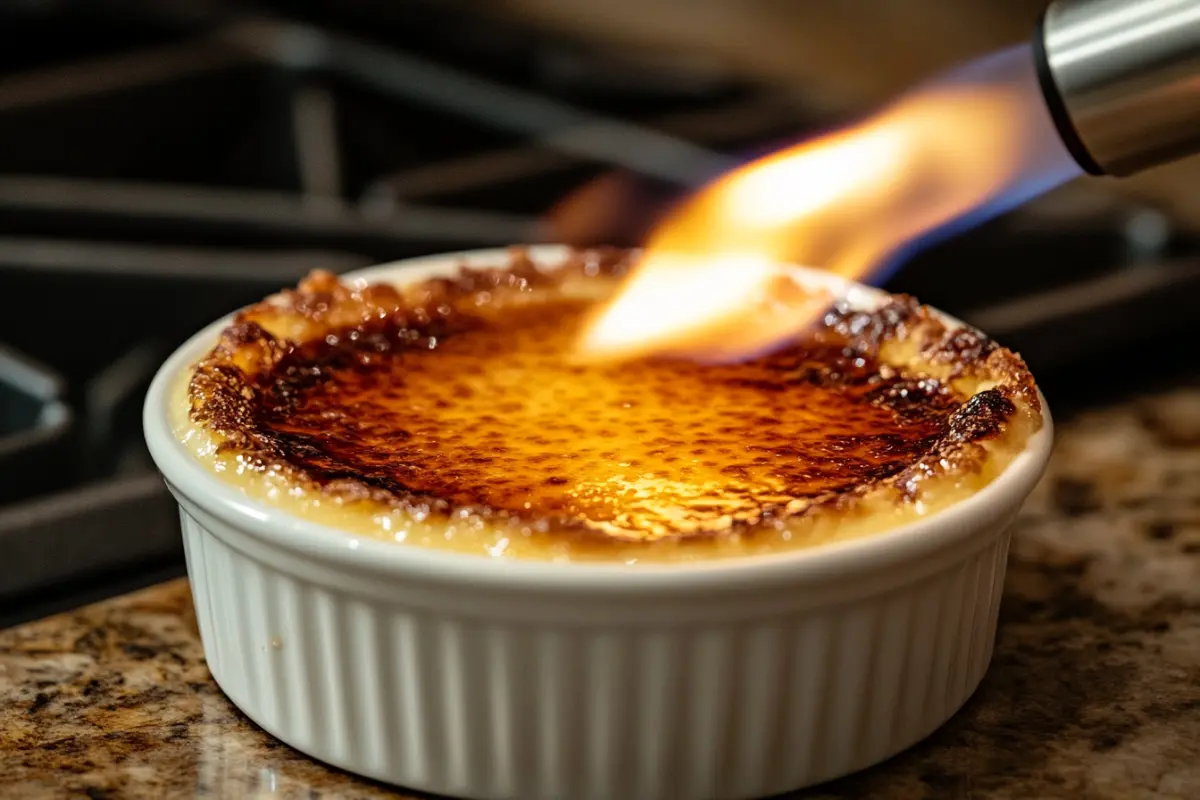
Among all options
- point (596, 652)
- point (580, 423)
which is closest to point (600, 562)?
point (596, 652)

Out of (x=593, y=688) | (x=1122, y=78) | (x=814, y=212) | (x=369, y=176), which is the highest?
(x=1122, y=78)

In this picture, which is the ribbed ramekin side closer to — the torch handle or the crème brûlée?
the crème brûlée

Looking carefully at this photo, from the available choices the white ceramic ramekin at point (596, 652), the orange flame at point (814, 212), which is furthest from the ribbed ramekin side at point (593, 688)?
the orange flame at point (814, 212)

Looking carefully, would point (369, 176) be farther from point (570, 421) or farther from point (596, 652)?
point (596, 652)

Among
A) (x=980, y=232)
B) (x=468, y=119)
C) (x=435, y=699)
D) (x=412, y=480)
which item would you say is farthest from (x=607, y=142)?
(x=435, y=699)

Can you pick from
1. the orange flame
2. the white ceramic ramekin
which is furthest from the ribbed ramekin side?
the orange flame

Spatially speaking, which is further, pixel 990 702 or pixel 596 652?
pixel 990 702

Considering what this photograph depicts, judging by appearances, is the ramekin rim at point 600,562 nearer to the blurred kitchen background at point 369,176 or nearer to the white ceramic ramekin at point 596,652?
the white ceramic ramekin at point 596,652

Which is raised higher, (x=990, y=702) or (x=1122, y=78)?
(x=1122, y=78)

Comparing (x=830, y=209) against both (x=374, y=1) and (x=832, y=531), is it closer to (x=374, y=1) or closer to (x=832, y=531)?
(x=832, y=531)
